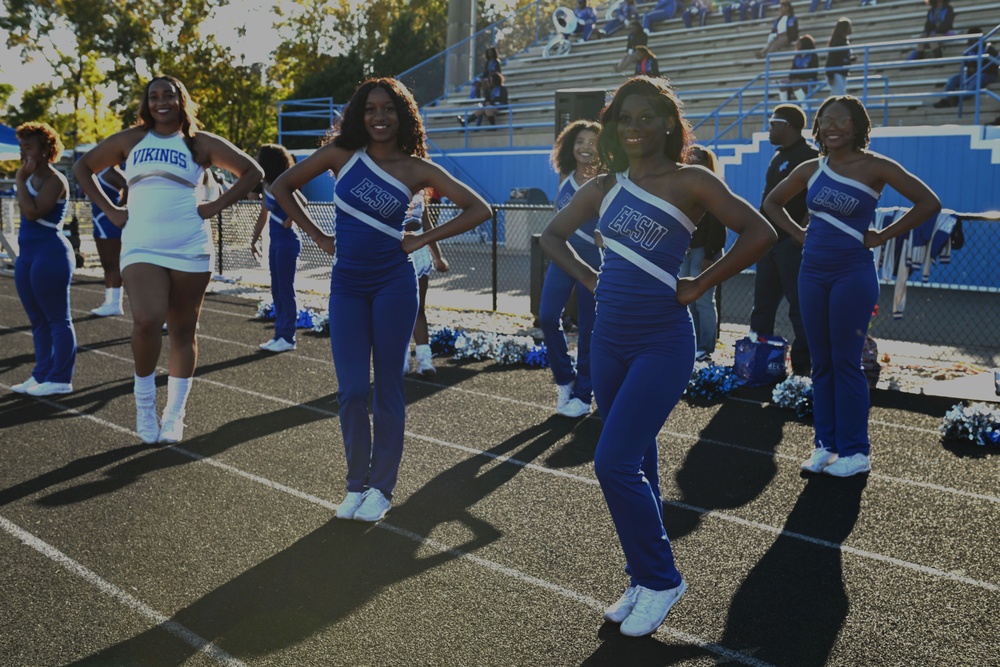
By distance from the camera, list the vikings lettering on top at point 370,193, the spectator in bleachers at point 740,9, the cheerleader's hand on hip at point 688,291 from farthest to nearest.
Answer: the spectator in bleachers at point 740,9
the vikings lettering on top at point 370,193
the cheerleader's hand on hip at point 688,291

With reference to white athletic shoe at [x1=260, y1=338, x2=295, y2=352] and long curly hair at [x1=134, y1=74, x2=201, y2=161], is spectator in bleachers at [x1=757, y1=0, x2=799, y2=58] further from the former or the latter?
long curly hair at [x1=134, y1=74, x2=201, y2=161]

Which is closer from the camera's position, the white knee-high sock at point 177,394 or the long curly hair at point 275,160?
the white knee-high sock at point 177,394

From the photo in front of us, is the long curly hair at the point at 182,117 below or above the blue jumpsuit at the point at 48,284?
above

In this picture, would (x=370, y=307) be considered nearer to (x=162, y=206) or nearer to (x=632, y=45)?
(x=162, y=206)

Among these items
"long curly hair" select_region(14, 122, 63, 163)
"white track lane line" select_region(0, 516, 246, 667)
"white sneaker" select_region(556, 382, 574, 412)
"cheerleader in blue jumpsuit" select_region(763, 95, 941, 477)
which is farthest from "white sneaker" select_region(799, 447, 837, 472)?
"long curly hair" select_region(14, 122, 63, 163)

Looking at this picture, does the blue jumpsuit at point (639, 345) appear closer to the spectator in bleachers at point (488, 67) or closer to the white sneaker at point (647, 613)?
the white sneaker at point (647, 613)

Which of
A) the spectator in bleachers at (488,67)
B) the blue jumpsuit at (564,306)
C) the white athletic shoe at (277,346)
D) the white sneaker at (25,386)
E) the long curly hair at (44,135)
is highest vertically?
the spectator in bleachers at (488,67)

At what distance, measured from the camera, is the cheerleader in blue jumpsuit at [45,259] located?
26.0 feet

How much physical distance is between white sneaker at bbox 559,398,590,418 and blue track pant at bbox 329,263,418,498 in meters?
2.59

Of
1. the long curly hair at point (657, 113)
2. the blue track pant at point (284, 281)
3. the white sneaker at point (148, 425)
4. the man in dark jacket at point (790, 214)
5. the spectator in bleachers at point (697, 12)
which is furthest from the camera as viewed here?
the spectator in bleachers at point (697, 12)

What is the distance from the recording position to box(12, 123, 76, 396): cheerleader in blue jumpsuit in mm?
7934

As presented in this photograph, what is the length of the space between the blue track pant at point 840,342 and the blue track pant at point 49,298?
214 inches

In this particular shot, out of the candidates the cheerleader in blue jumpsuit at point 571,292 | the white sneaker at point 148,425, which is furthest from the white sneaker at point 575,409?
the white sneaker at point 148,425

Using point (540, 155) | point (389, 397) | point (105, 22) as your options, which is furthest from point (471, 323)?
point (105, 22)
